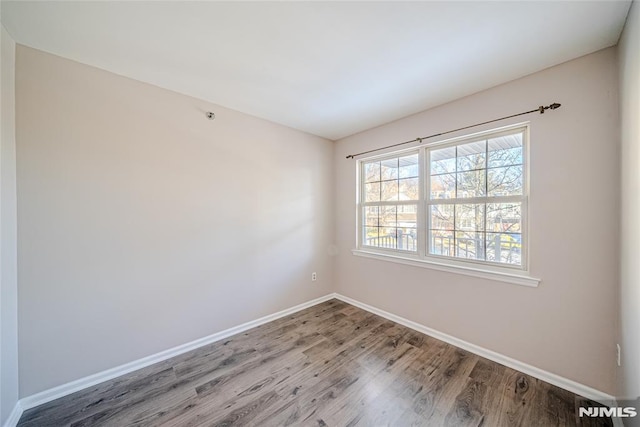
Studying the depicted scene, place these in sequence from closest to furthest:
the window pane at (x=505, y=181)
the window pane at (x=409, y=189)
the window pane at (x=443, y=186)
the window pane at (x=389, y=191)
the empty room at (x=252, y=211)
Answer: the empty room at (x=252, y=211), the window pane at (x=505, y=181), the window pane at (x=443, y=186), the window pane at (x=409, y=189), the window pane at (x=389, y=191)

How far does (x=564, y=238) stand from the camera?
178 centimetres

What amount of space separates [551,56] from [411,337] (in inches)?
108

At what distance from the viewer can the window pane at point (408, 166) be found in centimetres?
282

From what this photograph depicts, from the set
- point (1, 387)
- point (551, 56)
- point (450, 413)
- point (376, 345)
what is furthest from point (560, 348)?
point (1, 387)

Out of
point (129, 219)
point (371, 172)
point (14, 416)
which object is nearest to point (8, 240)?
point (129, 219)

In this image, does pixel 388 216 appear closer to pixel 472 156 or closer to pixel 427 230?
pixel 427 230

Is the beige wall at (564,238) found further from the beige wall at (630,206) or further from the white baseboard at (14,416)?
the white baseboard at (14,416)

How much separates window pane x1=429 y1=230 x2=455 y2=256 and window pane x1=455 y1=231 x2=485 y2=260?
0.06 m

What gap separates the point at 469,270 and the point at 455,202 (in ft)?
2.32

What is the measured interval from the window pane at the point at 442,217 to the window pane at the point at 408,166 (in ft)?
1.59

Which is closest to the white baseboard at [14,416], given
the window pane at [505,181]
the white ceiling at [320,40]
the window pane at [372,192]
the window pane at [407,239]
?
the white ceiling at [320,40]

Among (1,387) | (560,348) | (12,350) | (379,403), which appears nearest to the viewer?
(1,387)

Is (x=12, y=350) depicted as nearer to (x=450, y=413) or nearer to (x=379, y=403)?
(x=379, y=403)

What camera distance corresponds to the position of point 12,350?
1.51 metres
